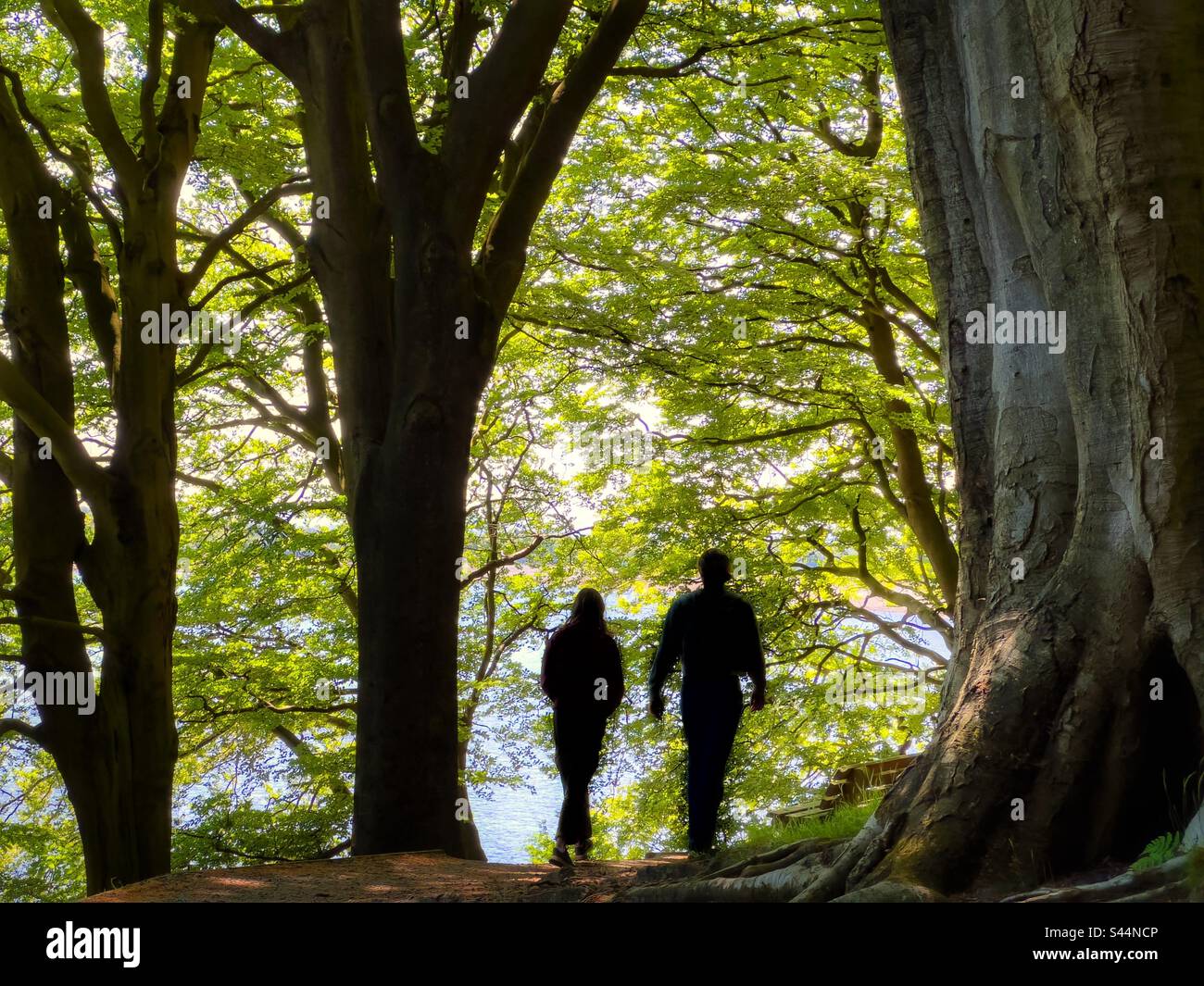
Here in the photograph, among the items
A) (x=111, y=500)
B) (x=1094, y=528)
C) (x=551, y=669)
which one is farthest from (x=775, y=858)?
(x=111, y=500)

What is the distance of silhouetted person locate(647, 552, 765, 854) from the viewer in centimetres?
614

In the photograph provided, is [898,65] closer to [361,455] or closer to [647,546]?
[361,455]

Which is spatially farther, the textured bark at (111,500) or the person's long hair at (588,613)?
the textured bark at (111,500)

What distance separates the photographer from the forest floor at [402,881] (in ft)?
17.3

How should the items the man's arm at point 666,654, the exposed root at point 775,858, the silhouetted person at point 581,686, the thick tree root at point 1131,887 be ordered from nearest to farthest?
the thick tree root at point 1131,887 → the exposed root at point 775,858 → the man's arm at point 666,654 → the silhouetted person at point 581,686

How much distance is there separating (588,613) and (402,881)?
78.7 inches

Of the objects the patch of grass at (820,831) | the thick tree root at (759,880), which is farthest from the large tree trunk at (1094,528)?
the patch of grass at (820,831)

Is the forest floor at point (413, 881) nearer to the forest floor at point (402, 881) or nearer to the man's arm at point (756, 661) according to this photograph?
the forest floor at point (402, 881)

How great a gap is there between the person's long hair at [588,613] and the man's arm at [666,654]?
73 cm

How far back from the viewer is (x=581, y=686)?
22.7 ft

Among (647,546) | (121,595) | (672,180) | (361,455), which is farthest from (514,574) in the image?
(361,455)

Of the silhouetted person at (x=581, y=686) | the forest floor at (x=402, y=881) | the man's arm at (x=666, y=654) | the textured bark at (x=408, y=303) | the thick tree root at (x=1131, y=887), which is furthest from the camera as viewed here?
the textured bark at (x=408, y=303)

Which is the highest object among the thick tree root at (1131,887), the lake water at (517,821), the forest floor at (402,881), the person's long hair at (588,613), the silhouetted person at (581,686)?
the person's long hair at (588,613)
